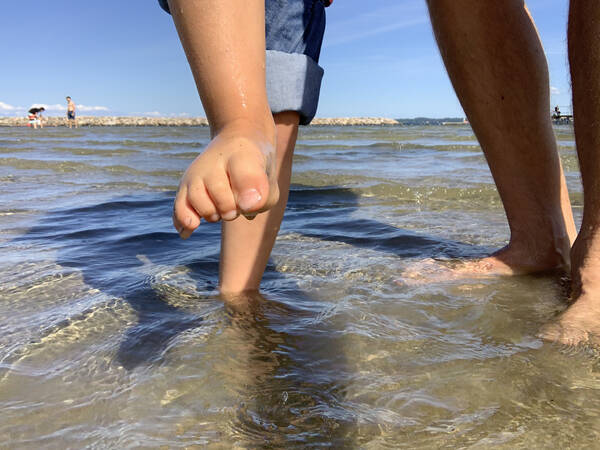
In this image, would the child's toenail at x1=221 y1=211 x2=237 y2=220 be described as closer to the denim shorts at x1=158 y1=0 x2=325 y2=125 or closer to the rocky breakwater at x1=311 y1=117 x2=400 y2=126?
the denim shorts at x1=158 y1=0 x2=325 y2=125

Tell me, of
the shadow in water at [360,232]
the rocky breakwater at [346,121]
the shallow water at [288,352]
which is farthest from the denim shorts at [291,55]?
the rocky breakwater at [346,121]

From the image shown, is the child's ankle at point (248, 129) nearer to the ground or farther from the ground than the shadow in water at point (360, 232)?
farther from the ground

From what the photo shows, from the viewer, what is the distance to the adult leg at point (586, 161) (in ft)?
3.34

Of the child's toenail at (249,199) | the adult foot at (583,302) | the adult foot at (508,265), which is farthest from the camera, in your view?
the adult foot at (508,265)

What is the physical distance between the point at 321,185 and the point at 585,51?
2547 millimetres

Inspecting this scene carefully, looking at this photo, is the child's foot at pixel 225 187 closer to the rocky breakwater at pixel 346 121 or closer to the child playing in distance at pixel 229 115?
the child playing in distance at pixel 229 115

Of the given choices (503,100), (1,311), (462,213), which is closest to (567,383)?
(503,100)

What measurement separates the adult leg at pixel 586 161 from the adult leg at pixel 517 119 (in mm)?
311

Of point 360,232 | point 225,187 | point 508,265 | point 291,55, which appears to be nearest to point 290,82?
point 291,55

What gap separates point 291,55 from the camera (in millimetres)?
1269

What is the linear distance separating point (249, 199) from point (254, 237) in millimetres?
591

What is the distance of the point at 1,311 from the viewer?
47.5 inches

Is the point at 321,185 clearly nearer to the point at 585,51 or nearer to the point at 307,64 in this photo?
the point at 307,64

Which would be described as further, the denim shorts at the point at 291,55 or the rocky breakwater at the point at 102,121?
the rocky breakwater at the point at 102,121
